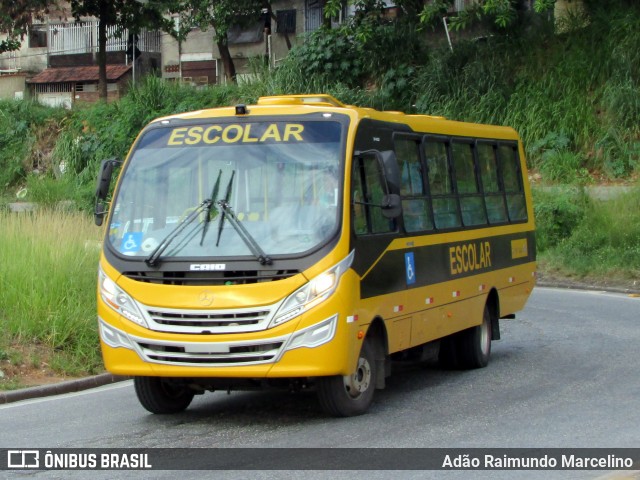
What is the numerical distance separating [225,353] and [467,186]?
4.88m

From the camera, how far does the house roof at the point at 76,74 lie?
51438 mm

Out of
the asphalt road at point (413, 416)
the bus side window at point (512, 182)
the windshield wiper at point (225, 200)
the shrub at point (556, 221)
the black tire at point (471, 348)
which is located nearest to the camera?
the asphalt road at point (413, 416)

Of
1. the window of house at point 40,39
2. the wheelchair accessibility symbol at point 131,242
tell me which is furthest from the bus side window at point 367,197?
the window of house at point 40,39

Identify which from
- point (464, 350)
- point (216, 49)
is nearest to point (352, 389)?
point (464, 350)

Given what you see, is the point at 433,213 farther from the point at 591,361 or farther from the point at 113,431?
the point at 113,431

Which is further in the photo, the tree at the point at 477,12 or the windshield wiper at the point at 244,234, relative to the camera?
the tree at the point at 477,12

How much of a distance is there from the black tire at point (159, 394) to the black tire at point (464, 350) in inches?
146

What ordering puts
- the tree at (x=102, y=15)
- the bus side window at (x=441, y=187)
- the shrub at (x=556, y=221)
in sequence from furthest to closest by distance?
the tree at (x=102, y=15), the shrub at (x=556, y=221), the bus side window at (x=441, y=187)

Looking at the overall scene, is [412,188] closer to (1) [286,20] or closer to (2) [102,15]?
(2) [102,15]

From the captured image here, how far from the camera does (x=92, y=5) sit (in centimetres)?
4097

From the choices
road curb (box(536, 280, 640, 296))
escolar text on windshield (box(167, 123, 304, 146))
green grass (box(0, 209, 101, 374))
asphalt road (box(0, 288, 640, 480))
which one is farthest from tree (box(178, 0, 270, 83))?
escolar text on windshield (box(167, 123, 304, 146))

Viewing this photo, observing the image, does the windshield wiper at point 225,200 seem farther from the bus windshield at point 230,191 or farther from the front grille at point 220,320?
the front grille at point 220,320

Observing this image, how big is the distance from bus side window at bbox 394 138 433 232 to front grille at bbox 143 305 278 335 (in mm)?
2436

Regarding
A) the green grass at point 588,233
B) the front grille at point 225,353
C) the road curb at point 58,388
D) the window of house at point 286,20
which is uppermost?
the window of house at point 286,20
